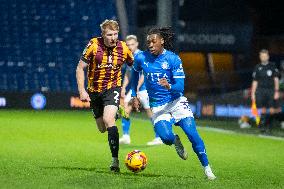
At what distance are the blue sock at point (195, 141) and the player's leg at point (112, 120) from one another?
1.12 meters

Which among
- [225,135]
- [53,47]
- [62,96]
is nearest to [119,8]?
[53,47]

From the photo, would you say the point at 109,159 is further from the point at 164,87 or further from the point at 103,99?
the point at 164,87

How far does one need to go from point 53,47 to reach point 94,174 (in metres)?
20.9

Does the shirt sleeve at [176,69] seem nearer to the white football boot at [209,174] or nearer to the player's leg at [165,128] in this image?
the player's leg at [165,128]

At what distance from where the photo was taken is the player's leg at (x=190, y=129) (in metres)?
9.66

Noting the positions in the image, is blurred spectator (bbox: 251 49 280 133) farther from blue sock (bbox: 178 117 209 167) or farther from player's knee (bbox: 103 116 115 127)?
blue sock (bbox: 178 117 209 167)

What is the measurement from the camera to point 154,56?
33.4ft

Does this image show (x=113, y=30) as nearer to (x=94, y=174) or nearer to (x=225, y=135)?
(x=94, y=174)

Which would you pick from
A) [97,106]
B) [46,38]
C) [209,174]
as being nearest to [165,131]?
[209,174]

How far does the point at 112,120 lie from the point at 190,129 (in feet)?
4.33

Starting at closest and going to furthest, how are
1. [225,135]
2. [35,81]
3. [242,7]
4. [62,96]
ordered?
[225,135] < [62,96] < [35,81] < [242,7]

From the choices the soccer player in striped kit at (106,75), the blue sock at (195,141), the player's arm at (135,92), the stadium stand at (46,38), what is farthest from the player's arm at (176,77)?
the stadium stand at (46,38)

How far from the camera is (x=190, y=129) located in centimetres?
976

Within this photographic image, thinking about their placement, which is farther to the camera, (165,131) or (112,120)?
(112,120)
